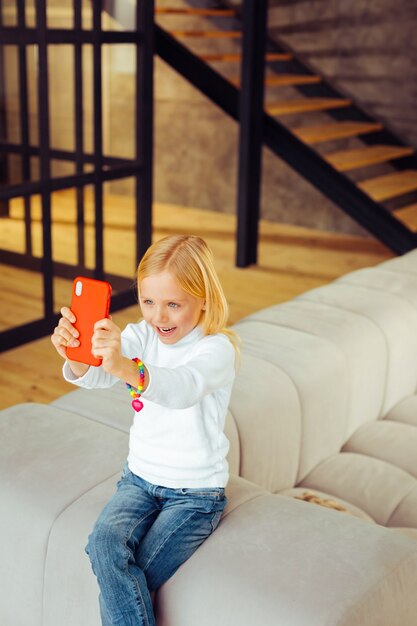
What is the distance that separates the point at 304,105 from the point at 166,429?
4919 mm

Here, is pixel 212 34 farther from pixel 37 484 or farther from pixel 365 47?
pixel 37 484

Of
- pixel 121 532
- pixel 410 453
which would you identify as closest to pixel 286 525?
pixel 121 532

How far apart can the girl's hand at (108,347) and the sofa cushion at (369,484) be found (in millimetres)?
1061

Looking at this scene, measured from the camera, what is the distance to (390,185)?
6.04 meters

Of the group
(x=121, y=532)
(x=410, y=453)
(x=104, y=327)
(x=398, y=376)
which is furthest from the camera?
(x=398, y=376)

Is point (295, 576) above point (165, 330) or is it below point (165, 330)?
below

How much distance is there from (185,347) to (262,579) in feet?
1.43

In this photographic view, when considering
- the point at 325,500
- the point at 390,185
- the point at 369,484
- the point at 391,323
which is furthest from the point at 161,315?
the point at 390,185

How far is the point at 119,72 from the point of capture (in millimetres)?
7516

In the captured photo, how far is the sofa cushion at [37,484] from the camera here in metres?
1.73

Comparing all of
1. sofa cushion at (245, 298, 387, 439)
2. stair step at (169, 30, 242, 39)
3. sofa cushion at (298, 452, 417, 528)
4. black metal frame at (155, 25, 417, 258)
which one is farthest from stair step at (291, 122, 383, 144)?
sofa cushion at (298, 452, 417, 528)

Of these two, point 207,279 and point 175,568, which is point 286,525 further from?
point 207,279

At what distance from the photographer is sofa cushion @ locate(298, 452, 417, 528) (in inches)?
87.0

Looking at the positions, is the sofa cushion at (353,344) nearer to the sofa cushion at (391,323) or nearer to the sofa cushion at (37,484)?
the sofa cushion at (391,323)
